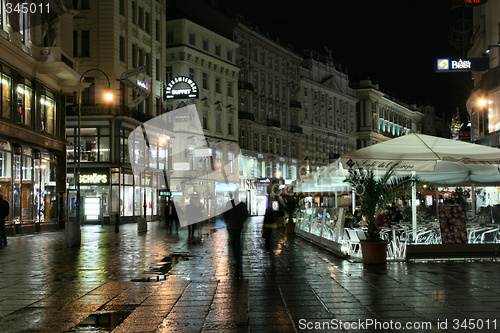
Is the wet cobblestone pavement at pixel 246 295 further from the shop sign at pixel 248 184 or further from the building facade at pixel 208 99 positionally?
the shop sign at pixel 248 184

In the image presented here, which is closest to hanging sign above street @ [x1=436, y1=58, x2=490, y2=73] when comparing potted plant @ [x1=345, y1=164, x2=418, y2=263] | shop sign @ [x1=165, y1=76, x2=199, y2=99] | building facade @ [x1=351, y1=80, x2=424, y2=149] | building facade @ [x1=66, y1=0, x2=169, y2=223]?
potted plant @ [x1=345, y1=164, x2=418, y2=263]

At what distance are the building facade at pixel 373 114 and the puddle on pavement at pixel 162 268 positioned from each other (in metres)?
87.0

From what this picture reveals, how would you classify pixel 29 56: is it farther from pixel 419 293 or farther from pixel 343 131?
pixel 343 131

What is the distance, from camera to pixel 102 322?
26.0 feet

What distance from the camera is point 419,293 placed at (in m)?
9.90

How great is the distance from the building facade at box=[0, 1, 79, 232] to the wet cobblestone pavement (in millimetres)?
12589

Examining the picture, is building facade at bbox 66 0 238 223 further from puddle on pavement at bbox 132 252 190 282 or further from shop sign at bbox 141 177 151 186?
puddle on pavement at bbox 132 252 190 282

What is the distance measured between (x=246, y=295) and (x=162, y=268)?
4.84 metres

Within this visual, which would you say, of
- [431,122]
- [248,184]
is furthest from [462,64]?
[431,122]

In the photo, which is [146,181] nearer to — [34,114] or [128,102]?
[128,102]

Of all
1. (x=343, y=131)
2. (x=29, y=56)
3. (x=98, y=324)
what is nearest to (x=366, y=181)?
(x=98, y=324)

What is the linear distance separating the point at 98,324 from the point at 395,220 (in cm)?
1543

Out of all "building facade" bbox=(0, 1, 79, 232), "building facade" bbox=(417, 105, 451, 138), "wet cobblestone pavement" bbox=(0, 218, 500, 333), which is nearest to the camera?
"wet cobblestone pavement" bbox=(0, 218, 500, 333)

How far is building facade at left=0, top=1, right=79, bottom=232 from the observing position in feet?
89.6
